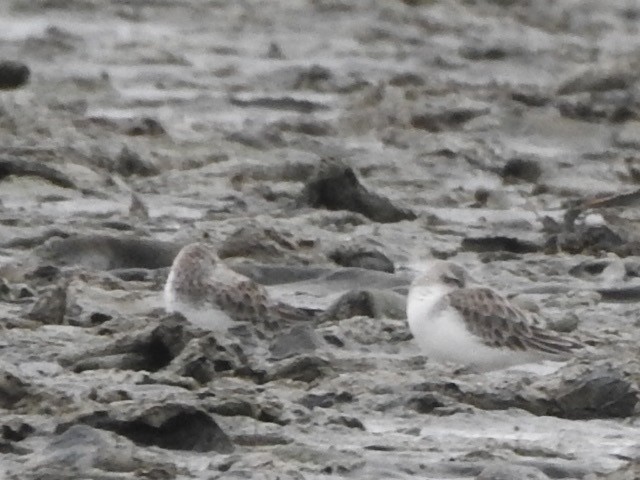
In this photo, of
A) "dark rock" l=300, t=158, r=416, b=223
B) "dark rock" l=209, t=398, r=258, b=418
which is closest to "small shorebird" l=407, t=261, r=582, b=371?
"dark rock" l=209, t=398, r=258, b=418

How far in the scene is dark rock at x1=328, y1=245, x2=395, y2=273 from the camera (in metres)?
9.43

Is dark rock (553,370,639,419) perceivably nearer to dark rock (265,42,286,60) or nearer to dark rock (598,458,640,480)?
dark rock (598,458,640,480)

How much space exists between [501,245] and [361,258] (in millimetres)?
968

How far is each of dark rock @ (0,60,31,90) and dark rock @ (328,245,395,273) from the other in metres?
5.53

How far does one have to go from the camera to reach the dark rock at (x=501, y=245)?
10164mm

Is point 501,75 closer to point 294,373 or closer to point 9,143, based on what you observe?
point 9,143

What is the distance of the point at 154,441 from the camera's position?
5.91m

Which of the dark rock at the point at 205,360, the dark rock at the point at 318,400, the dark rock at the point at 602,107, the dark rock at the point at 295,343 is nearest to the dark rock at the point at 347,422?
the dark rock at the point at 318,400

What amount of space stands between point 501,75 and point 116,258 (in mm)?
9214

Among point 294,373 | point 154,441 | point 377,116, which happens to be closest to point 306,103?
point 377,116

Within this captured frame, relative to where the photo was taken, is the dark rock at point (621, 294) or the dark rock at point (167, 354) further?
the dark rock at point (621, 294)

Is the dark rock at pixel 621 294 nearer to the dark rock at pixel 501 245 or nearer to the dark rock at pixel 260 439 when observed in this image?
the dark rock at pixel 501 245

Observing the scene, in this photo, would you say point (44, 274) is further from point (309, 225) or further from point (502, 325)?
point (502, 325)

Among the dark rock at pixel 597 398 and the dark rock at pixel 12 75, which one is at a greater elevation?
the dark rock at pixel 12 75
